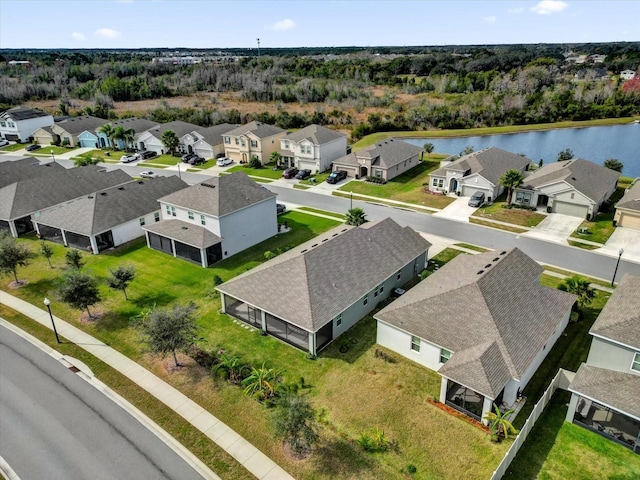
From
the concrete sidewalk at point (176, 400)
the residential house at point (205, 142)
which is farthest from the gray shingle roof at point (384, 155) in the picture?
the concrete sidewalk at point (176, 400)

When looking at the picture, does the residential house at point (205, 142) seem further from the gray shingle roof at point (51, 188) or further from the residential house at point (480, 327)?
the residential house at point (480, 327)

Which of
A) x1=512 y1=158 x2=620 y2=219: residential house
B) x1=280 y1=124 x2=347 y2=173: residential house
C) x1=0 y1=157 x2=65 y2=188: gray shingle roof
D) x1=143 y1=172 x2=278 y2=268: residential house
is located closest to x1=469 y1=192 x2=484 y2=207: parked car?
x1=512 y1=158 x2=620 y2=219: residential house

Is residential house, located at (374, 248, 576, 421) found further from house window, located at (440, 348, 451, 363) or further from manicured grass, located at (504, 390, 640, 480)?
manicured grass, located at (504, 390, 640, 480)

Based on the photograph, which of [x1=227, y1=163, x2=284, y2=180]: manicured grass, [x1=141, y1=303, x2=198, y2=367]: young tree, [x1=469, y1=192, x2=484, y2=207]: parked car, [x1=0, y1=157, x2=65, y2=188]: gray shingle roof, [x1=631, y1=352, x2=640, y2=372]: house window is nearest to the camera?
[x1=631, y1=352, x2=640, y2=372]: house window

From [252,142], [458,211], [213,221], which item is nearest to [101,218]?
[213,221]

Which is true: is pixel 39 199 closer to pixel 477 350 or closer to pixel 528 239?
pixel 477 350

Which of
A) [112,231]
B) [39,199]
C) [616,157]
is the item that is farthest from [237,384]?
[616,157]
